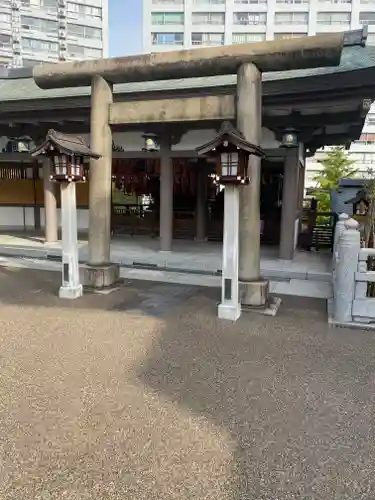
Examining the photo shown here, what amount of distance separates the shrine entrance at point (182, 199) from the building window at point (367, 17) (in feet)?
145

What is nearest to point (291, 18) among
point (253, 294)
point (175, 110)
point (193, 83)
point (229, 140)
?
point (193, 83)

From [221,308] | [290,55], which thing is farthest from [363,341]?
[290,55]

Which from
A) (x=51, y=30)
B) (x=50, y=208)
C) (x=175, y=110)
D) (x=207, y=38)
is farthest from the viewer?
(x=51, y=30)

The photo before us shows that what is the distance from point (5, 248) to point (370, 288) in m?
9.67

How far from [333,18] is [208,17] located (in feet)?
48.6

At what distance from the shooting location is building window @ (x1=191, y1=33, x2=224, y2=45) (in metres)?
49.3

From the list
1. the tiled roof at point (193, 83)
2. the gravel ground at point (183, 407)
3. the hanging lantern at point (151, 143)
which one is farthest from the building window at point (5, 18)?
the gravel ground at point (183, 407)

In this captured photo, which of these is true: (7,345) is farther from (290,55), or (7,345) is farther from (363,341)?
(290,55)

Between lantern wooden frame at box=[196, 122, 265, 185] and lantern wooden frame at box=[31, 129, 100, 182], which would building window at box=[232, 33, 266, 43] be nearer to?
lantern wooden frame at box=[31, 129, 100, 182]

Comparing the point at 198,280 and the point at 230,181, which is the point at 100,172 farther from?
the point at 198,280

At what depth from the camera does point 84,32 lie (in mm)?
54344

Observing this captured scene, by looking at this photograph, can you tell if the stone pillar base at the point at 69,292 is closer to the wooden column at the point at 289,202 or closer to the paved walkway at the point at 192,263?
the paved walkway at the point at 192,263

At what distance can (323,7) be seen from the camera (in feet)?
153

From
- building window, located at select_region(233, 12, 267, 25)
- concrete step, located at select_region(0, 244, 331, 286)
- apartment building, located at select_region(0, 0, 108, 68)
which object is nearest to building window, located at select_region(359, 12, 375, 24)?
building window, located at select_region(233, 12, 267, 25)
